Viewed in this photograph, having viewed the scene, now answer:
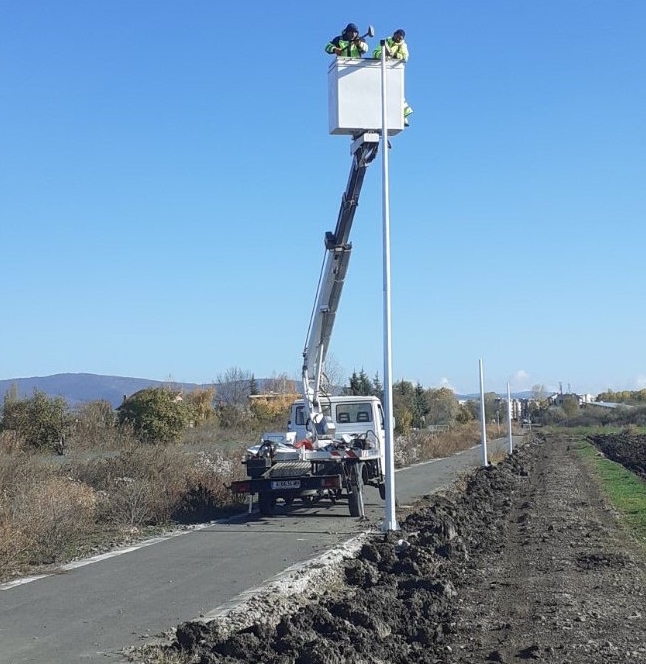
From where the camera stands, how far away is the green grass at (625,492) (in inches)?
746

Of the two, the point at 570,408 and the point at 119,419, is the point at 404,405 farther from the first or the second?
the point at 570,408

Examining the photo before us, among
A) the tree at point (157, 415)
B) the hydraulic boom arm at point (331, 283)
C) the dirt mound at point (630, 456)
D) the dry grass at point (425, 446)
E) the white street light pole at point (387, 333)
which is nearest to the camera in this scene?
the white street light pole at point (387, 333)

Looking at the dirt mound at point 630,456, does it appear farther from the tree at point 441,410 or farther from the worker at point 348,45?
the tree at point 441,410

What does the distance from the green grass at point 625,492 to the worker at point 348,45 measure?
9.69m

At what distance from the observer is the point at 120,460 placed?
20672mm

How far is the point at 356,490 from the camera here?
62.3 ft

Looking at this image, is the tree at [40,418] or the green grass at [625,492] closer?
the green grass at [625,492]

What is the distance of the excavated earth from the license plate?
217cm

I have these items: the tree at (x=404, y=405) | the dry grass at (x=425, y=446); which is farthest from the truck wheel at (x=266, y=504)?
the tree at (x=404, y=405)

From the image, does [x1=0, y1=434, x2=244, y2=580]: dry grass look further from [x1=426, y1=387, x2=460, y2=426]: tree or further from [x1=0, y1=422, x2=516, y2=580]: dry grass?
[x1=426, y1=387, x2=460, y2=426]: tree

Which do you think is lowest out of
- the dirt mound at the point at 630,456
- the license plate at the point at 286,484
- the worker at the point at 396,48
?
the dirt mound at the point at 630,456

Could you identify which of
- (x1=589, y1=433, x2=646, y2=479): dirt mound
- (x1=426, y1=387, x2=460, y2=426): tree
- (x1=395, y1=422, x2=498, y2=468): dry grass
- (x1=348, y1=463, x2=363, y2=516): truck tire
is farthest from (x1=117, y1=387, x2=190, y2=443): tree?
(x1=426, y1=387, x2=460, y2=426): tree

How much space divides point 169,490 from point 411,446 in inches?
1170

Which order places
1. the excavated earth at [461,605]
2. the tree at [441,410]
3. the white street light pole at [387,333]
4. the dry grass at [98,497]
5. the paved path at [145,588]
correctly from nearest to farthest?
the excavated earth at [461,605] → the paved path at [145,588] → the dry grass at [98,497] → the white street light pole at [387,333] → the tree at [441,410]
